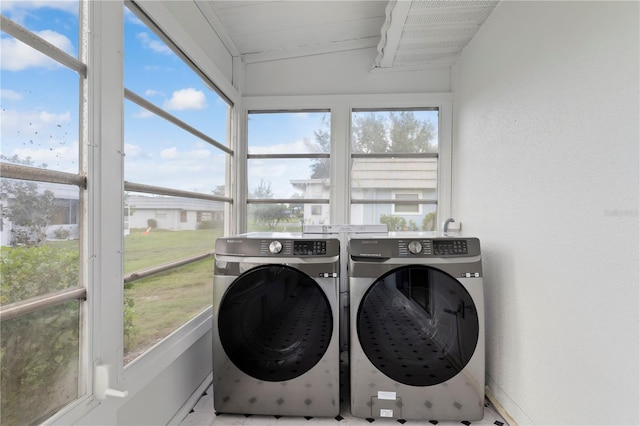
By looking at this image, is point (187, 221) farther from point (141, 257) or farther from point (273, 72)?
point (273, 72)

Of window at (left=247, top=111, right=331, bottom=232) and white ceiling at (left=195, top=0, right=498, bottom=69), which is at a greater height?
white ceiling at (left=195, top=0, right=498, bottom=69)

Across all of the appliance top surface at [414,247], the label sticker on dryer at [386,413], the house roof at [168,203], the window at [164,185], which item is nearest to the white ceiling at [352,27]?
the window at [164,185]

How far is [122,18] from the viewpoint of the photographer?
3.93 feet

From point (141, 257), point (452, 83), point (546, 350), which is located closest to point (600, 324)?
point (546, 350)

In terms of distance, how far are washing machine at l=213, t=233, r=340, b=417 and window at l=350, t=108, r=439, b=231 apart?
3.72 feet

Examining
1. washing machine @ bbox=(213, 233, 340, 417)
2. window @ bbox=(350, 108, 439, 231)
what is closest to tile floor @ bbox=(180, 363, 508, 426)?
washing machine @ bbox=(213, 233, 340, 417)

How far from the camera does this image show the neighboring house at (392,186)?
261 cm

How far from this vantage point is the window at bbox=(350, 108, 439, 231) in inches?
102

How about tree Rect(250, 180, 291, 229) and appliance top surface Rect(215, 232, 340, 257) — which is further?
tree Rect(250, 180, 291, 229)

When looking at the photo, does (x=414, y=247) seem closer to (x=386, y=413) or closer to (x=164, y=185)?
(x=386, y=413)

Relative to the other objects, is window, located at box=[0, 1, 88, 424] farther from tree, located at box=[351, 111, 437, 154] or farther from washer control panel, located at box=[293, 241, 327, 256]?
tree, located at box=[351, 111, 437, 154]

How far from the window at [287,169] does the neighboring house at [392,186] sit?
131 millimetres

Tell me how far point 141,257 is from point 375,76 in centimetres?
227

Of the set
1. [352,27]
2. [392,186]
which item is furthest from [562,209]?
[352,27]
